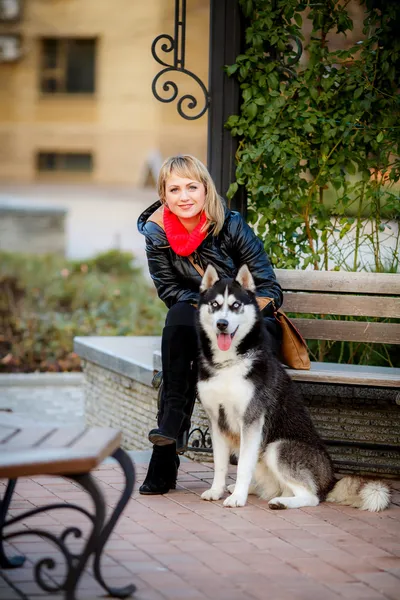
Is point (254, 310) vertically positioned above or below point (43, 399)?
above

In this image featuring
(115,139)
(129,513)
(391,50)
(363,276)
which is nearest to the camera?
(129,513)

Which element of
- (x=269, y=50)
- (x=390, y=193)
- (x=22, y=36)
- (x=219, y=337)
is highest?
(x=22, y=36)

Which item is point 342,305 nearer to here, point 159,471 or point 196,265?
point 196,265

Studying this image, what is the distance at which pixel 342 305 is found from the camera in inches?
221

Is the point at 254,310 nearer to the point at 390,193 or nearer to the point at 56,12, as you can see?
the point at 390,193

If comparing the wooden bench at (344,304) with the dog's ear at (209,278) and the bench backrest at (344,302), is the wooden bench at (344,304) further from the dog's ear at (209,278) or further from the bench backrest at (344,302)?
the dog's ear at (209,278)

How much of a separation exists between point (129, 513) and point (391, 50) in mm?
3264

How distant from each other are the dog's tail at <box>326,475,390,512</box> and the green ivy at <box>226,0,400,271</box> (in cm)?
181

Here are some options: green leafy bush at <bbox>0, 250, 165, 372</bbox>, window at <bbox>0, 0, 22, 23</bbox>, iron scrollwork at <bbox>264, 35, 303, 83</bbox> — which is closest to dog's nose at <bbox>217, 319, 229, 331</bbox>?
iron scrollwork at <bbox>264, 35, 303, 83</bbox>

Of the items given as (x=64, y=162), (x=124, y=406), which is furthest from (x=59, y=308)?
(x=64, y=162)

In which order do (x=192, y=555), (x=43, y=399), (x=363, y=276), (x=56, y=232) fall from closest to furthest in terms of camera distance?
1. (x=192, y=555)
2. (x=363, y=276)
3. (x=43, y=399)
4. (x=56, y=232)

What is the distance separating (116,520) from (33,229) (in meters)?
15.9

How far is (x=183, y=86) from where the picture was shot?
24719mm

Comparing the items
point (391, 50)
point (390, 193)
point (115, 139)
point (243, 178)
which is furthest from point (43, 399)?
point (115, 139)
